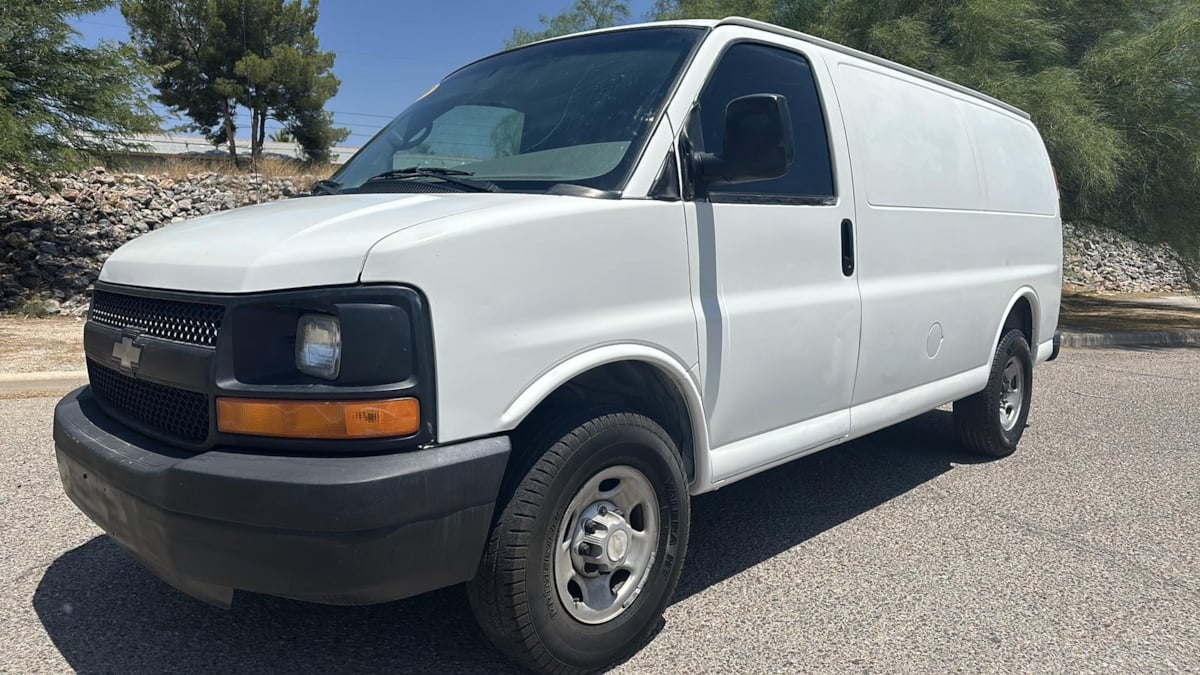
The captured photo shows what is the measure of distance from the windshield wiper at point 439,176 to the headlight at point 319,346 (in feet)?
2.87

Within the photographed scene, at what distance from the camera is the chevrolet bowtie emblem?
267 centimetres

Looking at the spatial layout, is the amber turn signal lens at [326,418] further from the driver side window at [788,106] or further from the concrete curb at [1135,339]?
the concrete curb at [1135,339]

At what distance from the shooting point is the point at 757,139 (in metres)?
2.95

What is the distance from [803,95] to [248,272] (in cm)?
243

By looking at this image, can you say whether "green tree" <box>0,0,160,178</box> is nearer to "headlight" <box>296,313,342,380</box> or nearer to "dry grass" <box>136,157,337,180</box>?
"dry grass" <box>136,157,337,180</box>

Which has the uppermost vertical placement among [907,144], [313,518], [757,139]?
[907,144]

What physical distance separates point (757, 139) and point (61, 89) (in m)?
11.5

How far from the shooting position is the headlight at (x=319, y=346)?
2.29 m

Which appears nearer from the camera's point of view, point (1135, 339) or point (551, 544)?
point (551, 544)

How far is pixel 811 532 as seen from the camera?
4184 millimetres

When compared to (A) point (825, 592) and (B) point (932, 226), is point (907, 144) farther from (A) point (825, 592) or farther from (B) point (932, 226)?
(A) point (825, 592)

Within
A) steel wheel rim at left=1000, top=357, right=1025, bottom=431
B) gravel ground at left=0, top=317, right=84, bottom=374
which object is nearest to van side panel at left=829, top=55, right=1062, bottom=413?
steel wheel rim at left=1000, top=357, right=1025, bottom=431

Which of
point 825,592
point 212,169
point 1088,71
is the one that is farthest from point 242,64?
point 825,592

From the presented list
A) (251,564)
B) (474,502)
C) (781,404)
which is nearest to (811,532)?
(781,404)
